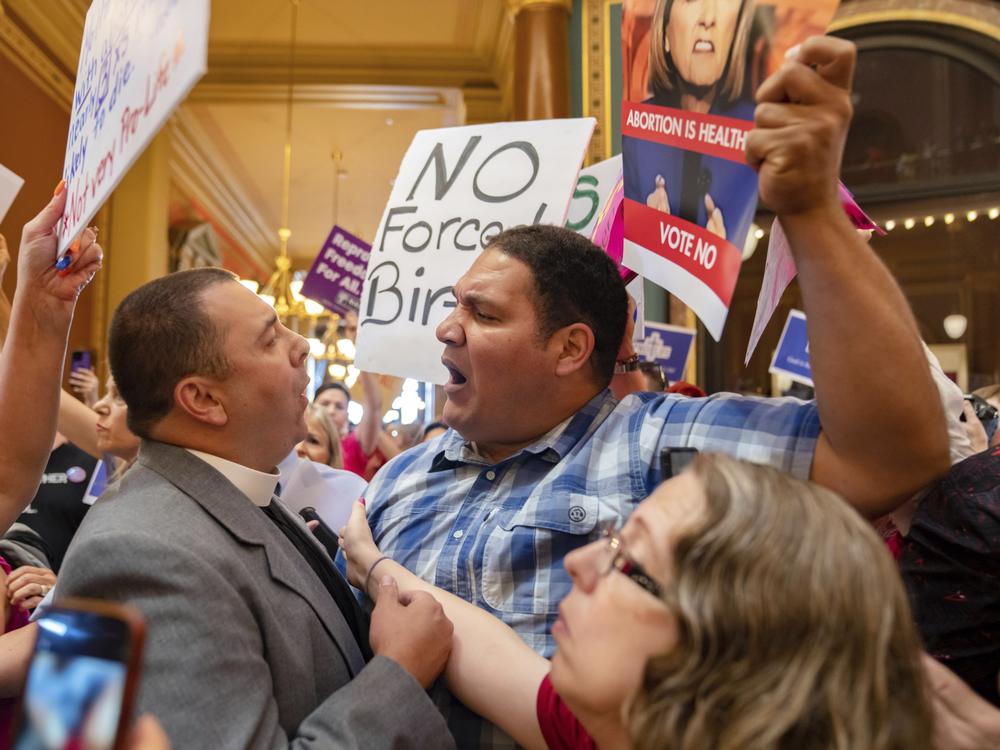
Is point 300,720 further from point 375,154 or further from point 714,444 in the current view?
point 375,154

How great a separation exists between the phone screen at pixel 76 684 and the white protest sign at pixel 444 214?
140 cm

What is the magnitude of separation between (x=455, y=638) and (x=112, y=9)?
115cm

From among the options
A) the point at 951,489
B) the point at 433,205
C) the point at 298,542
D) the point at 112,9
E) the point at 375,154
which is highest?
the point at 375,154

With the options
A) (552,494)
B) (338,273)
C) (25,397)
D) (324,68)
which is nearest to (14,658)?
(25,397)

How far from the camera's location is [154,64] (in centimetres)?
122

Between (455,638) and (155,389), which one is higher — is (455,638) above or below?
below

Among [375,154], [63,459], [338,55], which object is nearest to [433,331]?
[63,459]

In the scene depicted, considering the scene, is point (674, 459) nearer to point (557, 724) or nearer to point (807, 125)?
point (557, 724)

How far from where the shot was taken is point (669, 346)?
4.30m

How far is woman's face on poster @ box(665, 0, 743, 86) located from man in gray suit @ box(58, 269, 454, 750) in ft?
2.64

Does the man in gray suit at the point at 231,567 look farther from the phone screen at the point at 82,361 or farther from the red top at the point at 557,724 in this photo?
the phone screen at the point at 82,361

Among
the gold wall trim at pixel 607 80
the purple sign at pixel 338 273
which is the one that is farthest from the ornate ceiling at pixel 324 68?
the purple sign at pixel 338 273

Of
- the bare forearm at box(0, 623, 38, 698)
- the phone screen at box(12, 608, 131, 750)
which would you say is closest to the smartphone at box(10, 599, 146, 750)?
the phone screen at box(12, 608, 131, 750)

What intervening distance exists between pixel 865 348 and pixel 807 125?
0.84ft
